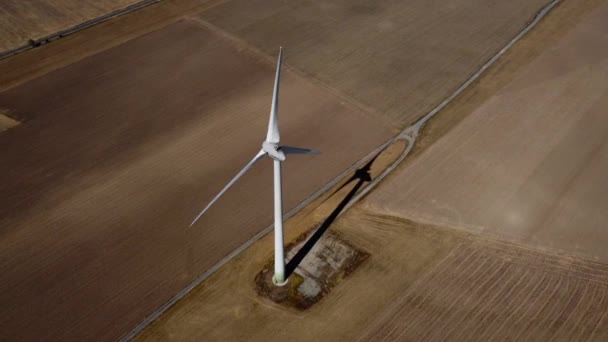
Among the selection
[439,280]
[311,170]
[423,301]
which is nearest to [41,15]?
[311,170]

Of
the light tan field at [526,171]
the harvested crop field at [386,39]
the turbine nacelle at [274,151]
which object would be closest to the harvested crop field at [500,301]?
the light tan field at [526,171]

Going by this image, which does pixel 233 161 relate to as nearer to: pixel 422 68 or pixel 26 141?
pixel 26 141

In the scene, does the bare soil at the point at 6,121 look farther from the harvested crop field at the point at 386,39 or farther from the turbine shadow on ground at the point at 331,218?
the turbine shadow on ground at the point at 331,218

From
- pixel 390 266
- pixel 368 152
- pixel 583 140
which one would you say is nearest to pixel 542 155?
pixel 583 140

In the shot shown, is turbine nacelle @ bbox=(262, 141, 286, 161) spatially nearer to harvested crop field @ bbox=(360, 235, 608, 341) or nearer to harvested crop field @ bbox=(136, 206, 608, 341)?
harvested crop field @ bbox=(136, 206, 608, 341)

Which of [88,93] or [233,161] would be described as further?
[88,93]

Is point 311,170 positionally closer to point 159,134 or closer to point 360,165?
point 360,165
